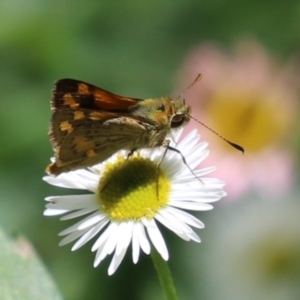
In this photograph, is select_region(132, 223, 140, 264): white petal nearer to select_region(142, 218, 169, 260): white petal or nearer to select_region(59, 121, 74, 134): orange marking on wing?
select_region(142, 218, 169, 260): white petal

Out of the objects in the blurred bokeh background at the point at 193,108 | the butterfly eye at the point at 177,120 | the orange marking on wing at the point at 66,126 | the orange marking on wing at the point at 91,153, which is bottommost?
the blurred bokeh background at the point at 193,108

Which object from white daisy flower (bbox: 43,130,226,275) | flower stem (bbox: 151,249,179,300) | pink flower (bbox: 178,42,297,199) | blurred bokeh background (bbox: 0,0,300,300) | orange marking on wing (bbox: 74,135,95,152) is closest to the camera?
flower stem (bbox: 151,249,179,300)

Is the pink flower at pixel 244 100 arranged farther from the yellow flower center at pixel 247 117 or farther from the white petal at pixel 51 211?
the white petal at pixel 51 211

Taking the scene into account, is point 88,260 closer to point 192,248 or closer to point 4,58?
point 192,248

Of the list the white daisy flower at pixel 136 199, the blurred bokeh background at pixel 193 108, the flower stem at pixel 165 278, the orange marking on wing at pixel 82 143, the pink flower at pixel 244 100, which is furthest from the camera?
the pink flower at pixel 244 100

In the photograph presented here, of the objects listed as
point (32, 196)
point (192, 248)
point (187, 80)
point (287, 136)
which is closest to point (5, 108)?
point (32, 196)

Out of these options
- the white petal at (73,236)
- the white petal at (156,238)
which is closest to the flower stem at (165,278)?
the white petal at (156,238)

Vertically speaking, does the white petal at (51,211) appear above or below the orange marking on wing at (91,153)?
below

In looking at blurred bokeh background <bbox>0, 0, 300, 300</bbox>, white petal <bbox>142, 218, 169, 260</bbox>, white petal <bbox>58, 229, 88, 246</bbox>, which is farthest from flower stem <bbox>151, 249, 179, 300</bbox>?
blurred bokeh background <bbox>0, 0, 300, 300</bbox>
